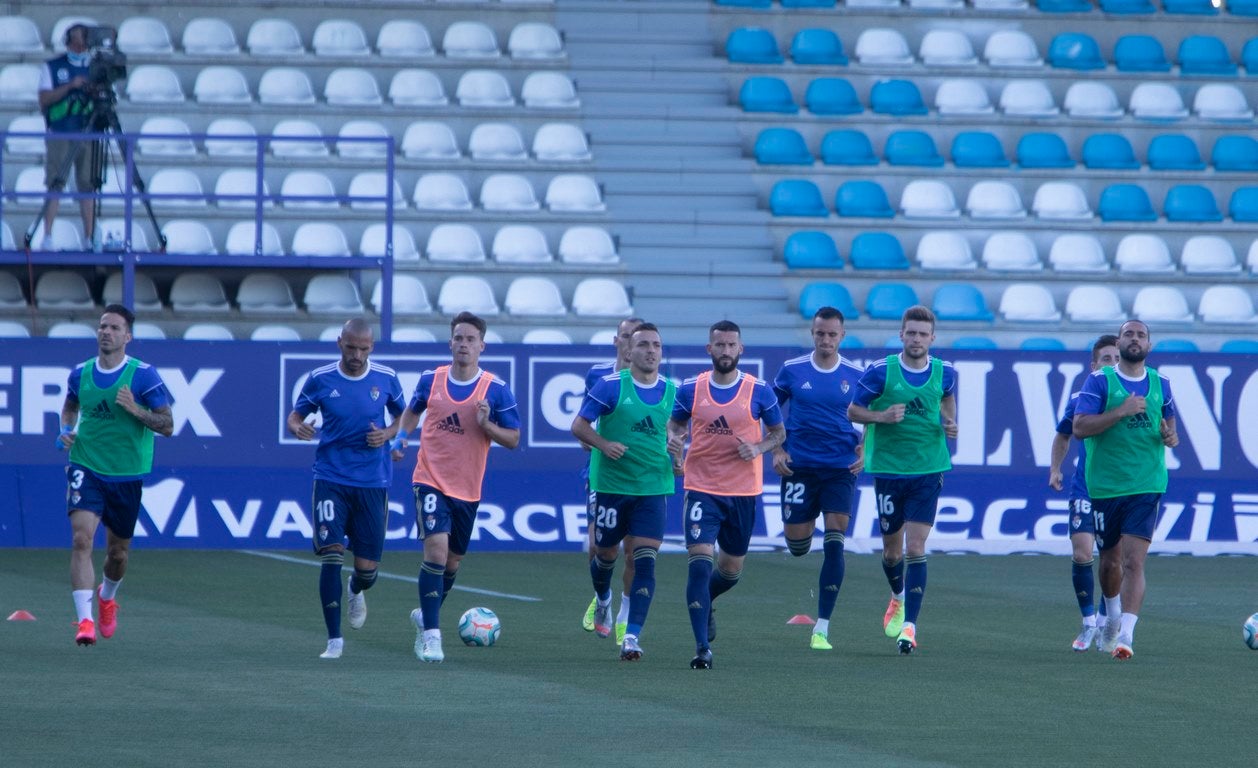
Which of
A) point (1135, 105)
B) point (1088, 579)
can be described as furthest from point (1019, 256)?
point (1088, 579)

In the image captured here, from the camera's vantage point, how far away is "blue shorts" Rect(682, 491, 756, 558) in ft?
38.6

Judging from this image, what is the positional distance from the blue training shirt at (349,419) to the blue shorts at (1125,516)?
4823 millimetres

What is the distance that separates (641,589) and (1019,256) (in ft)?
48.4

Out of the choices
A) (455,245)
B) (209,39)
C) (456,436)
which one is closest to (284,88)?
(209,39)

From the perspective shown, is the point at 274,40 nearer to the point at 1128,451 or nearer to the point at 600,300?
the point at 600,300

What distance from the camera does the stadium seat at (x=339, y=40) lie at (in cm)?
2609

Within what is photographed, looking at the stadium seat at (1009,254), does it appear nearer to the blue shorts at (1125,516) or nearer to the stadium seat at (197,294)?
the stadium seat at (197,294)

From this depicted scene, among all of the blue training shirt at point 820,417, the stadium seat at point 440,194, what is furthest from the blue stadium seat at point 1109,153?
the blue training shirt at point 820,417

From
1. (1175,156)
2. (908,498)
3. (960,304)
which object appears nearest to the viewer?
(908,498)

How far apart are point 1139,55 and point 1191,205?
9.30 ft

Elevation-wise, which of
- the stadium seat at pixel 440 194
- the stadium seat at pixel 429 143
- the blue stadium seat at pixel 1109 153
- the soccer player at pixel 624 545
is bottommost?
the soccer player at pixel 624 545

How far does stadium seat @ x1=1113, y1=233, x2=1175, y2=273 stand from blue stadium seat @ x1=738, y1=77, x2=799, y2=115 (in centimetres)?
495

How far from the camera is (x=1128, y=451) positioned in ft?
41.3

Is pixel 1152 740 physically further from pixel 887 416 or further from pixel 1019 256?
pixel 1019 256
